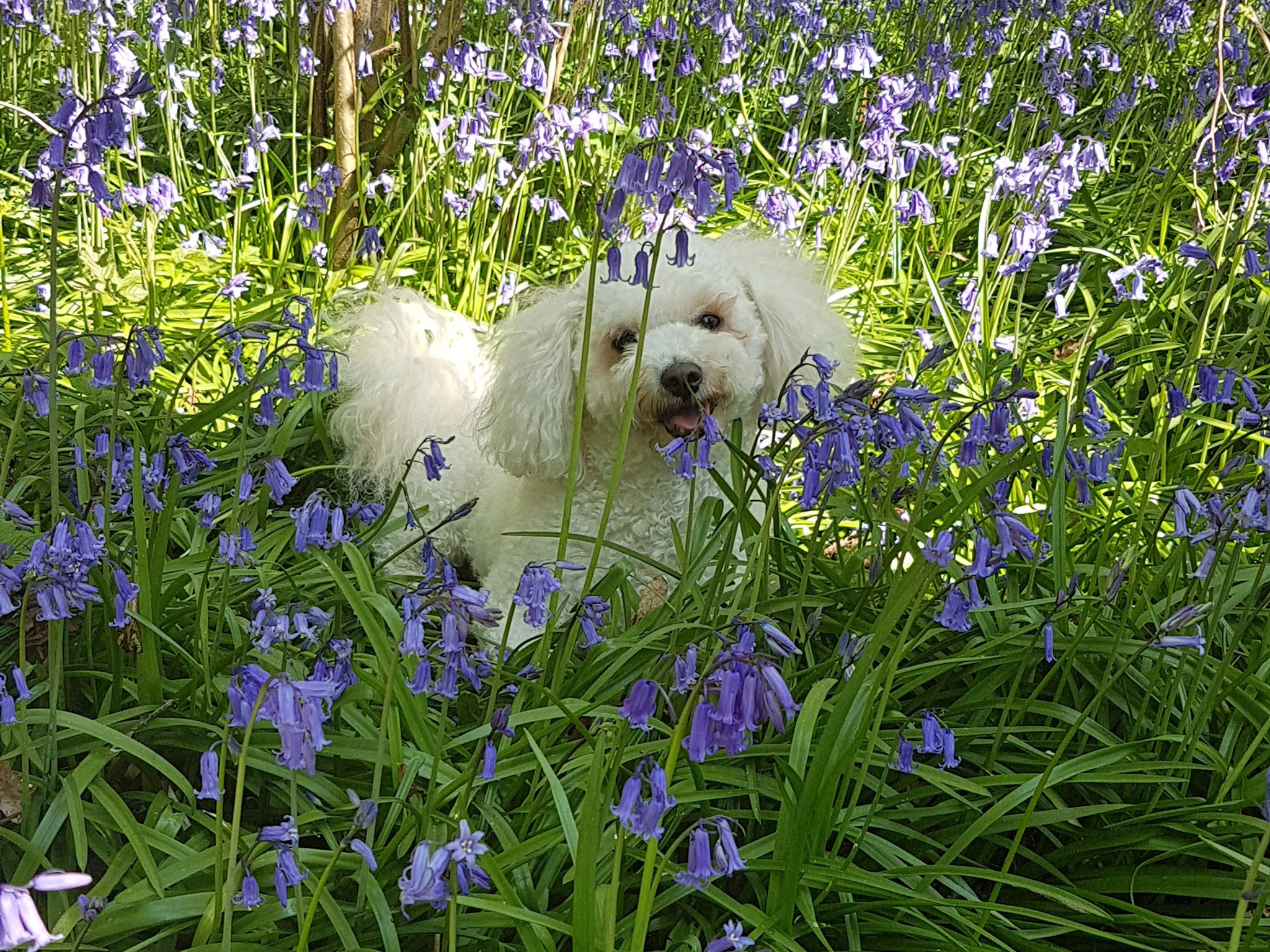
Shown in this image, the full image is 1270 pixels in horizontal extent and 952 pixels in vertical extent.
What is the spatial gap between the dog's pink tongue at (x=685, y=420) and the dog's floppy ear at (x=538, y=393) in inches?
10.7

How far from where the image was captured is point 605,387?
2898 millimetres

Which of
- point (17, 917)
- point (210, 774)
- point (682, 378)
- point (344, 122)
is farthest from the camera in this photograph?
point (344, 122)

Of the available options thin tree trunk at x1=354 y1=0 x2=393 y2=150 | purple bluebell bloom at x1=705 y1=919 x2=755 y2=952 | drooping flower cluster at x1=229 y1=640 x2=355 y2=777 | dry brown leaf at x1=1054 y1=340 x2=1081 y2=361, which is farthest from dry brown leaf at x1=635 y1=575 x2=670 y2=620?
thin tree trunk at x1=354 y1=0 x2=393 y2=150

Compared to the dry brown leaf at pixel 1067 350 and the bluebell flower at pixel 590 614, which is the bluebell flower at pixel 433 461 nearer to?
the bluebell flower at pixel 590 614

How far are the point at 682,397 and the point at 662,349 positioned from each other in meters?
0.13

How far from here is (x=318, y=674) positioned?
1.42 m

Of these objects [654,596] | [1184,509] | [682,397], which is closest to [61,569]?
[654,596]

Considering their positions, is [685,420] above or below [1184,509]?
below

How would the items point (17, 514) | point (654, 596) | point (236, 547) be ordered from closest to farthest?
1. point (17, 514)
2. point (236, 547)
3. point (654, 596)

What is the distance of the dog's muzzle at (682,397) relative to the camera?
2686mm

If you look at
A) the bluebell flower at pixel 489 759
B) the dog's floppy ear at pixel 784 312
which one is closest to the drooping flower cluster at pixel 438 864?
the bluebell flower at pixel 489 759

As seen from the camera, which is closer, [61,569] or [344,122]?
[61,569]

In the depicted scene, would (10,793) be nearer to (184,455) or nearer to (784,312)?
(184,455)

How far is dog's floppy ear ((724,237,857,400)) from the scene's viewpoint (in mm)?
3000
